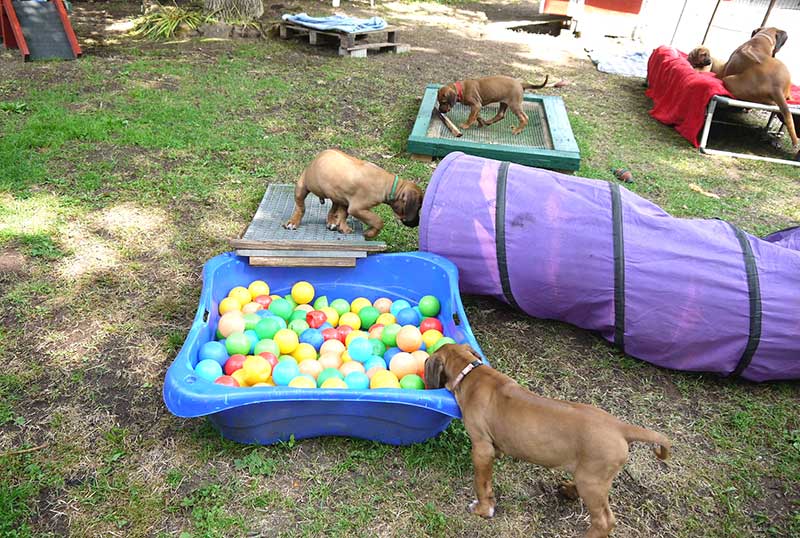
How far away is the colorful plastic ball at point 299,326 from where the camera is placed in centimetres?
386

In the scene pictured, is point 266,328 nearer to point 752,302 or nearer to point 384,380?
point 384,380

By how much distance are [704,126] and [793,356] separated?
5067mm

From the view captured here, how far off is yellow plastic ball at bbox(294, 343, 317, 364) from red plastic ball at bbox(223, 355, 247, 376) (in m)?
0.37

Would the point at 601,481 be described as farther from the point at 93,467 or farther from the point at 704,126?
the point at 704,126

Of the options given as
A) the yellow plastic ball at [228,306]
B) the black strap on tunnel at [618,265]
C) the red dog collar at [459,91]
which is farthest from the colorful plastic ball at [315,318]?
the red dog collar at [459,91]

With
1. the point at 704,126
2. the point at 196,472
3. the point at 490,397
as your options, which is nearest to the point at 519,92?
the point at 704,126

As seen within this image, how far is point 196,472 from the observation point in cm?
291

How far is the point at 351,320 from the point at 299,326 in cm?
38

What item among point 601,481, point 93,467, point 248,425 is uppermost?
point 601,481

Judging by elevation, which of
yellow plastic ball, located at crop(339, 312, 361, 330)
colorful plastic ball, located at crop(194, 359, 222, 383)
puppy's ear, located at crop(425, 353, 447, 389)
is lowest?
yellow plastic ball, located at crop(339, 312, 361, 330)

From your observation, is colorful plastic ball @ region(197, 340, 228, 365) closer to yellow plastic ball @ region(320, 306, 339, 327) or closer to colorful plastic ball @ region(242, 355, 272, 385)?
colorful plastic ball @ region(242, 355, 272, 385)

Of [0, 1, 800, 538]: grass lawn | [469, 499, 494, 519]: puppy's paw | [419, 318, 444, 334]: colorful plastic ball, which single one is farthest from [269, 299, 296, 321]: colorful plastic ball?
[469, 499, 494, 519]: puppy's paw

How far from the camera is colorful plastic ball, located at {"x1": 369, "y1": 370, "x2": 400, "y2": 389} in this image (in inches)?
128

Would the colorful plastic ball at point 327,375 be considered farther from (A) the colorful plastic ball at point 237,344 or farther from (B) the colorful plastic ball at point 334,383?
(A) the colorful plastic ball at point 237,344
